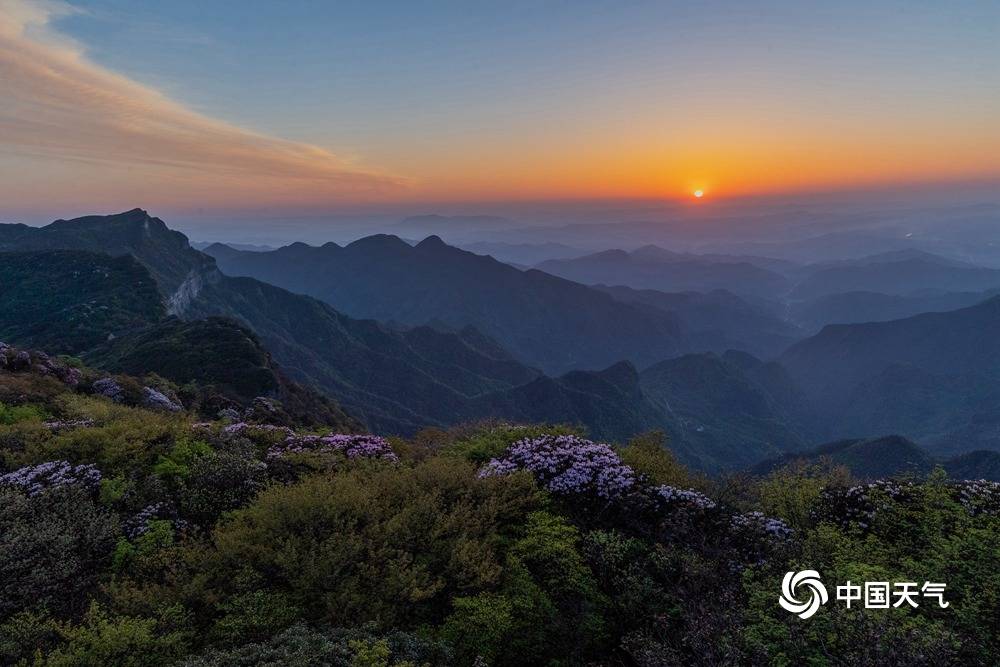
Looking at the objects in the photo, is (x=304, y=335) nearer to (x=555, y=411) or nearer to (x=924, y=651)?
(x=555, y=411)

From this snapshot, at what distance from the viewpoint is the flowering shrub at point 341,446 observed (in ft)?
44.0

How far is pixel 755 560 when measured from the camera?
30.6ft

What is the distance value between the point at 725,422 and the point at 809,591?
189467 millimetres

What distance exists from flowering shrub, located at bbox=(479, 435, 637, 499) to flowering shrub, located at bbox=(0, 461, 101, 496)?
8886 mm

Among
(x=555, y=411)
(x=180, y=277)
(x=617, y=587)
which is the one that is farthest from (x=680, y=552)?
(x=180, y=277)

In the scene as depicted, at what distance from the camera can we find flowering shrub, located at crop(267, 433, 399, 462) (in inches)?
528

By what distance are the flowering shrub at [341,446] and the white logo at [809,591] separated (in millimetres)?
9588

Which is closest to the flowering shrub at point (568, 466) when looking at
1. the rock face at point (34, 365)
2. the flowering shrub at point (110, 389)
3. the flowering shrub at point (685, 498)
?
the flowering shrub at point (685, 498)

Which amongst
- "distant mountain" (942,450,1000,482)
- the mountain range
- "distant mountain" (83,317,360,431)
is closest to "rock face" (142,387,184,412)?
"distant mountain" (83,317,360,431)

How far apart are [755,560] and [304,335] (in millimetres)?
153721

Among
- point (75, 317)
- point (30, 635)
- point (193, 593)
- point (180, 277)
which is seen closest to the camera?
point (30, 635)

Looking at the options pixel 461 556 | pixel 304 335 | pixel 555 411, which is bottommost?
pixel 555 411

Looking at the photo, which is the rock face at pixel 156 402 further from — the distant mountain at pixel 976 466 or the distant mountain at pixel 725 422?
the distant mountain at pixel 725 422

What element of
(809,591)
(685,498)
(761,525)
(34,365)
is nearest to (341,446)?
(685,498)
